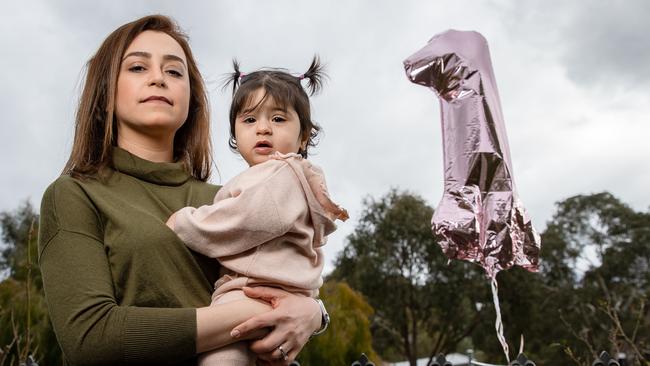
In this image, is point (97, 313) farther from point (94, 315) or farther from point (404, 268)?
point (404, 268)

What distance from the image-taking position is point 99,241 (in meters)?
1.36

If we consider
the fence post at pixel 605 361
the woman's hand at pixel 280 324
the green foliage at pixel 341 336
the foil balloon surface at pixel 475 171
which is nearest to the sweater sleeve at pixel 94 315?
the woman's hand at pixel 280 324

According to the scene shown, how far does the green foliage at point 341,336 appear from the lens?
34.0 feet

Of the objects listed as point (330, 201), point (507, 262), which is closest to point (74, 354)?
point (330, 201)

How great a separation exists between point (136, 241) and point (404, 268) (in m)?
18.1

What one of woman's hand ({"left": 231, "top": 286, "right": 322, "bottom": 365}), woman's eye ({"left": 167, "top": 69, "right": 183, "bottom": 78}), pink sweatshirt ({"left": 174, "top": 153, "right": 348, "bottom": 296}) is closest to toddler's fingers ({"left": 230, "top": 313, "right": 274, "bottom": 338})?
woman's hand ({"left": 231, "top": 286, "right": 322, "bottom": 365})

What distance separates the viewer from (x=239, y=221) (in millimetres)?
1395

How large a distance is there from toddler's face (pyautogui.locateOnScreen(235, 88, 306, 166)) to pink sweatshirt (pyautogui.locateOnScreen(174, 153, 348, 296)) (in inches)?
10.2

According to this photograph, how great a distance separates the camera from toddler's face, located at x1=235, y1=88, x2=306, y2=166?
70.9 inches

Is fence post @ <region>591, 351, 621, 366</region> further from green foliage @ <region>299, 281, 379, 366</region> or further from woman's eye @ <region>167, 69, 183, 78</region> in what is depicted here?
green foliage @ <region>299, 281, 379, 366</region>

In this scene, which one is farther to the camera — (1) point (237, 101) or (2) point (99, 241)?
(1) point (237, 101)

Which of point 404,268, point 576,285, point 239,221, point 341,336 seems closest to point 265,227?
point 239,221

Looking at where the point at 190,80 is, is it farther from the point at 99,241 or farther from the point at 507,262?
the point at 507,262

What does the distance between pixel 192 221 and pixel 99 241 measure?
0.20 meters
